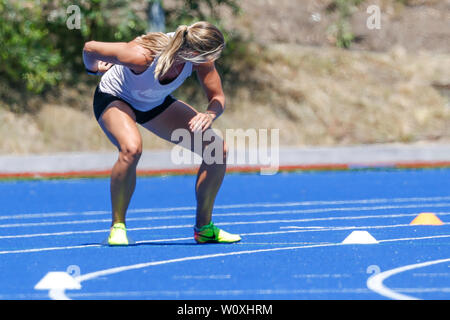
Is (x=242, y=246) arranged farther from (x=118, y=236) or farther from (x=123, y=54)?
(x=123, y=54)

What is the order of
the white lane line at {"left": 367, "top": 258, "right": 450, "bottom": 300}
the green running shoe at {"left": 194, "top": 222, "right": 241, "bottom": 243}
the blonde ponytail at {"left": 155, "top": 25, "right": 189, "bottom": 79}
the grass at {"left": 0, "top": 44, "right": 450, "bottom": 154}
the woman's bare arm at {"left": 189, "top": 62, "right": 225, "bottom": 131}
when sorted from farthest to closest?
the grass at {"left": 0, "top": 44, "right": 450, "bottom": 154}, the green running shoe at {"left": 194, "top": 222, "right": 241, "bottom": 243}, the woman's bare arm at {"left": 189, "top": 62, "right": 225, "bottom": 131}, the blonde ponytail at {"left": 155, "top": 25, "right": 189, "bottom": 79}, the white lane line at {"left": 367, "top": 258, "right": 450, "bottom": 300}

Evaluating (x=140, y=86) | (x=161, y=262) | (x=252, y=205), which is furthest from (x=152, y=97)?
(x=252, y=205)

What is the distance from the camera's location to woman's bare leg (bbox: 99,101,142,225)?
8.66 meters

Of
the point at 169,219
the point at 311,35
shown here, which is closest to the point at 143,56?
the point at 169,219

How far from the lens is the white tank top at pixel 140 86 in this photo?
28.1ft

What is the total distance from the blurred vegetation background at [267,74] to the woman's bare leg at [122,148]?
1447 centimetres

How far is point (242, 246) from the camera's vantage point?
346 inches

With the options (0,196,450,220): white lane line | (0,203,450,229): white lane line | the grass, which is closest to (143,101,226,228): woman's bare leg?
(0,203,450,229): white lane line

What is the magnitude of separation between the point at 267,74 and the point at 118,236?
1935cm

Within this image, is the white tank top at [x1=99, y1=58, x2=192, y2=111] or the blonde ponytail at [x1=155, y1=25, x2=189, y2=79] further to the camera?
the white tank top at [x1=99, y1=58, x2=192, y2=111]

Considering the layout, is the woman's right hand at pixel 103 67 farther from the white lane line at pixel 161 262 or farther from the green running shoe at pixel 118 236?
the white lane line at pixel 161 262

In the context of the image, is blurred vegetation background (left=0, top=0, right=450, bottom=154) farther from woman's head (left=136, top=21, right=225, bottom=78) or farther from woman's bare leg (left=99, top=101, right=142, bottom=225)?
woman's head (left=136, top=21, right=225, bottom=78)

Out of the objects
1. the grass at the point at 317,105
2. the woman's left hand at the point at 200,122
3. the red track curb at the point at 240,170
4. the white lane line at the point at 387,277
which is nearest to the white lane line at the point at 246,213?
the woman's left hand at the point at 200,122

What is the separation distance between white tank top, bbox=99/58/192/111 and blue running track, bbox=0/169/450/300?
1.22 m
